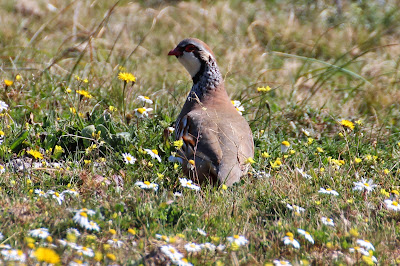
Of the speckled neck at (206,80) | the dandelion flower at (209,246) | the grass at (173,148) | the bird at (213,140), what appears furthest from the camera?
the speckled neck at (206,80)

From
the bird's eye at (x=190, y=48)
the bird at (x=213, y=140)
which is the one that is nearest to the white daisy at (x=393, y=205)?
the bird at (x=213, y=140)

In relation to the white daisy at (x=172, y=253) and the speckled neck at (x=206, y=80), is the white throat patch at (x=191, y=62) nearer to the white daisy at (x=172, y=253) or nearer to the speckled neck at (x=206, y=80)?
the speckled neck at (x=206, y=80)

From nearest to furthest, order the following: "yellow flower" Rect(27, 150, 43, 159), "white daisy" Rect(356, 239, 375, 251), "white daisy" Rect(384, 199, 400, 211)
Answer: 1. "white daisy" Rect(356, 239, 375, 251)
2. "white daisy" Rect(384, 199, 400, 211)
3. "yellow flower" Rect(27, 150, 43, 159)

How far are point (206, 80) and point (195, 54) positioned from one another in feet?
0.92

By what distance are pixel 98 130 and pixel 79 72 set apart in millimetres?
1821

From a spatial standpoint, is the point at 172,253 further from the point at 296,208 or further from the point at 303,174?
the point at 303,174

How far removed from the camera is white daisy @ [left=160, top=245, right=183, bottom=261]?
2553 mm

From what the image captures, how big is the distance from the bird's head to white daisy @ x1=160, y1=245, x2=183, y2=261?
2.64 m

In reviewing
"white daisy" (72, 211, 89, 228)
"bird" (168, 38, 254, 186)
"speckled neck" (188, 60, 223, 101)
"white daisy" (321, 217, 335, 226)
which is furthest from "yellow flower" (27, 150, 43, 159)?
"white daisy" (321, 217, 335, 226)

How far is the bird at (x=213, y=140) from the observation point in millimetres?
4027

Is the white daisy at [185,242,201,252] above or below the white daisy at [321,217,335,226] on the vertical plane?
above

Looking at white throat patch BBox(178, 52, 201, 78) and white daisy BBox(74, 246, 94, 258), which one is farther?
white throat patch BBox(178, 52, 201, 78)

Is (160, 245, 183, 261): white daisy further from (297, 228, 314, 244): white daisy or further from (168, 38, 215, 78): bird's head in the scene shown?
(168, 38, 215, 78): bird's head

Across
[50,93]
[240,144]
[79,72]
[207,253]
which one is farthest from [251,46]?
[207,253]
